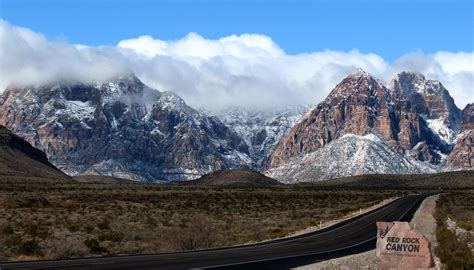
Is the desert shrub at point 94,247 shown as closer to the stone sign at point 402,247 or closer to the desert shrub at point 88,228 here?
the desert shrub at point 88,228

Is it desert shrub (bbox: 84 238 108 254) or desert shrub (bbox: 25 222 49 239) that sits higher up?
desert shrub (bbox: 25 222 49 239)

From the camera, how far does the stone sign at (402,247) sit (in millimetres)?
23344

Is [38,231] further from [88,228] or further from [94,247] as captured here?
[94,247]

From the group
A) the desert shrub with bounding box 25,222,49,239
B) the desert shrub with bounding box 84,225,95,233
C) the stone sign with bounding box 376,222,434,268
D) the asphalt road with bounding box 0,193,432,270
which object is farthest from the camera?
the desert shrub with bounding box 84,225,95,233

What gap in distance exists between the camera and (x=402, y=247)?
23703 mm

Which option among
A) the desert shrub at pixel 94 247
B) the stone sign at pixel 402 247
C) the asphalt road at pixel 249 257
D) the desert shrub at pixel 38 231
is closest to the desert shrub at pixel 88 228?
the desert shrub at pixel 38 231

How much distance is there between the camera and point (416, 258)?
23.4 metres

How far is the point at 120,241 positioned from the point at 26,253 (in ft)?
35.1

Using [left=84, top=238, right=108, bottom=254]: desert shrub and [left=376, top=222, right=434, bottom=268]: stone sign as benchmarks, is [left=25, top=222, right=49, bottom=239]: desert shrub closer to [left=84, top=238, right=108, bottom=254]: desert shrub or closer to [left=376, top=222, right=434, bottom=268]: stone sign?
[left=84, top=238, right=108, bottom=254]: desert shrub

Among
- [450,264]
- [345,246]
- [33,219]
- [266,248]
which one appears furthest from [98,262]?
[33,219]

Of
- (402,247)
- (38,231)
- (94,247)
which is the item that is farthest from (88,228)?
(402,247)

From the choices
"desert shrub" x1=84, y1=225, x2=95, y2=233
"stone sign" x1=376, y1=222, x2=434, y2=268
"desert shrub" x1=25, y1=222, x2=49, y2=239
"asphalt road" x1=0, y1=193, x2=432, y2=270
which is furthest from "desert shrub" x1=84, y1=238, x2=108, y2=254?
"stone sign" x1=376, y1=222, x2=434, y2=268

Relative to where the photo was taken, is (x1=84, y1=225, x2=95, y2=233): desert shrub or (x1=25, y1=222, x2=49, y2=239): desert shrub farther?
(x1=84, y1=225, x2=95, y2=233): desert shrub

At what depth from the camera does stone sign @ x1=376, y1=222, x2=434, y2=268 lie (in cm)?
2334
